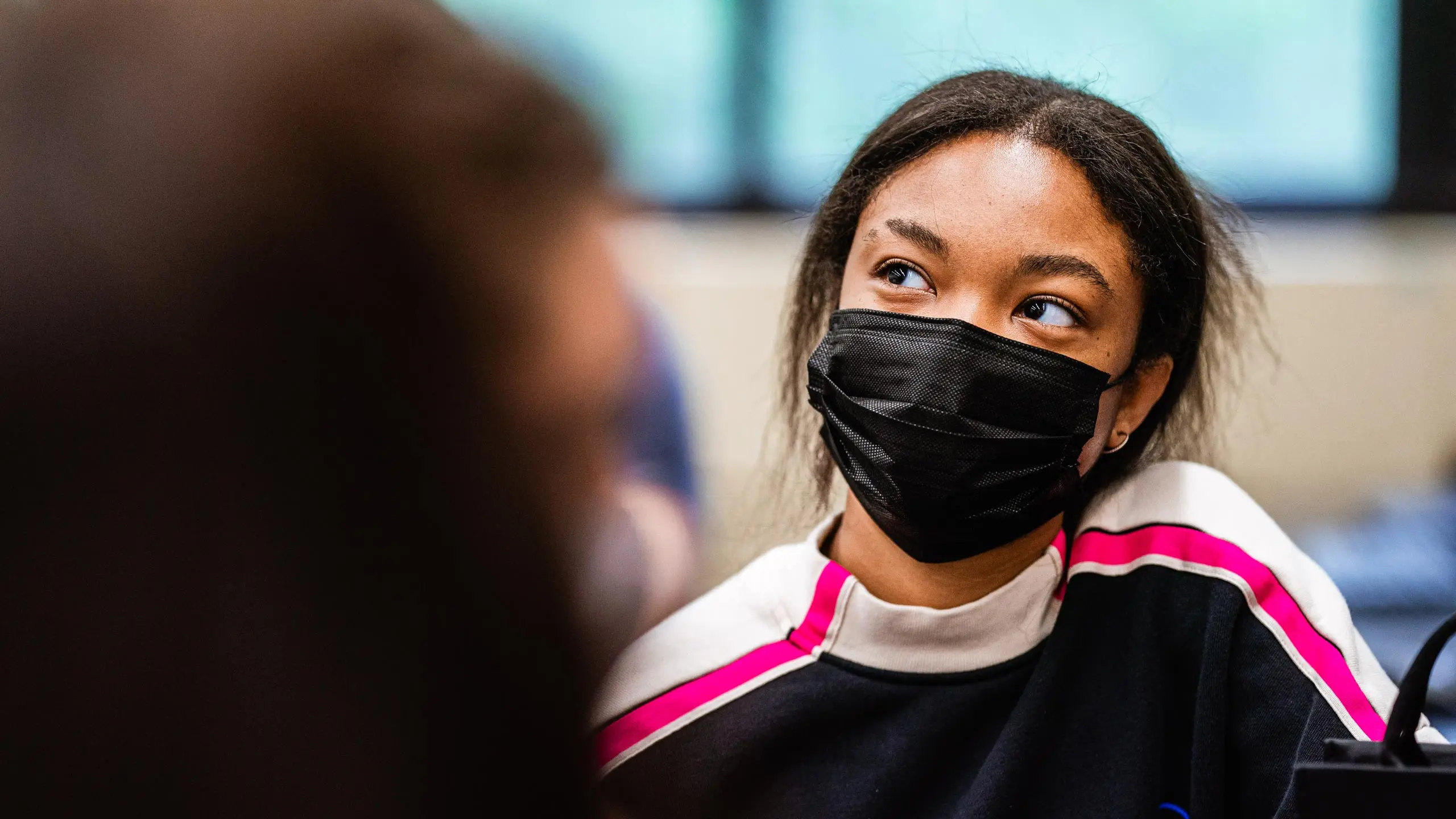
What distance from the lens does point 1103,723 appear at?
3.65 ft

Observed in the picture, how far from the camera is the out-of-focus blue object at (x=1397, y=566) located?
219 centimetres

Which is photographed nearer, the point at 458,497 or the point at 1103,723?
the point at 458,497

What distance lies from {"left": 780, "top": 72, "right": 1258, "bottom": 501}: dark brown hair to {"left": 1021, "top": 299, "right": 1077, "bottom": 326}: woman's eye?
4.4 inches

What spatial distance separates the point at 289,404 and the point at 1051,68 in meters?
2.82

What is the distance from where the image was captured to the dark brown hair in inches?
45.9

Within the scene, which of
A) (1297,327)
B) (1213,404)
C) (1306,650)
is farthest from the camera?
(1297,327)

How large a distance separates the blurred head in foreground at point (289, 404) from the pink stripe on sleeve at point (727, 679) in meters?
0.76

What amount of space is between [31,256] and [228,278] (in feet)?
0.18

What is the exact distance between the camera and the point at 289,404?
0.36 meters

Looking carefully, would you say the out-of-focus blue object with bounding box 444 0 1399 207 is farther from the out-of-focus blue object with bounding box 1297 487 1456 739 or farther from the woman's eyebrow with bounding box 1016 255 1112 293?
the woman's eyebrow with bounding box 1016 255 1112 293

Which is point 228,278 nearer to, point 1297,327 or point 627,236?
point 627,236

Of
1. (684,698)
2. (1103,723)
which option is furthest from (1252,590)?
(684,698)

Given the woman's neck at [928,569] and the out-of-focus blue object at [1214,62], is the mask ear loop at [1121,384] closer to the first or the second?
the woman's neck at [928,569]

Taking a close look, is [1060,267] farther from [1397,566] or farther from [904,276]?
[1397,566]
